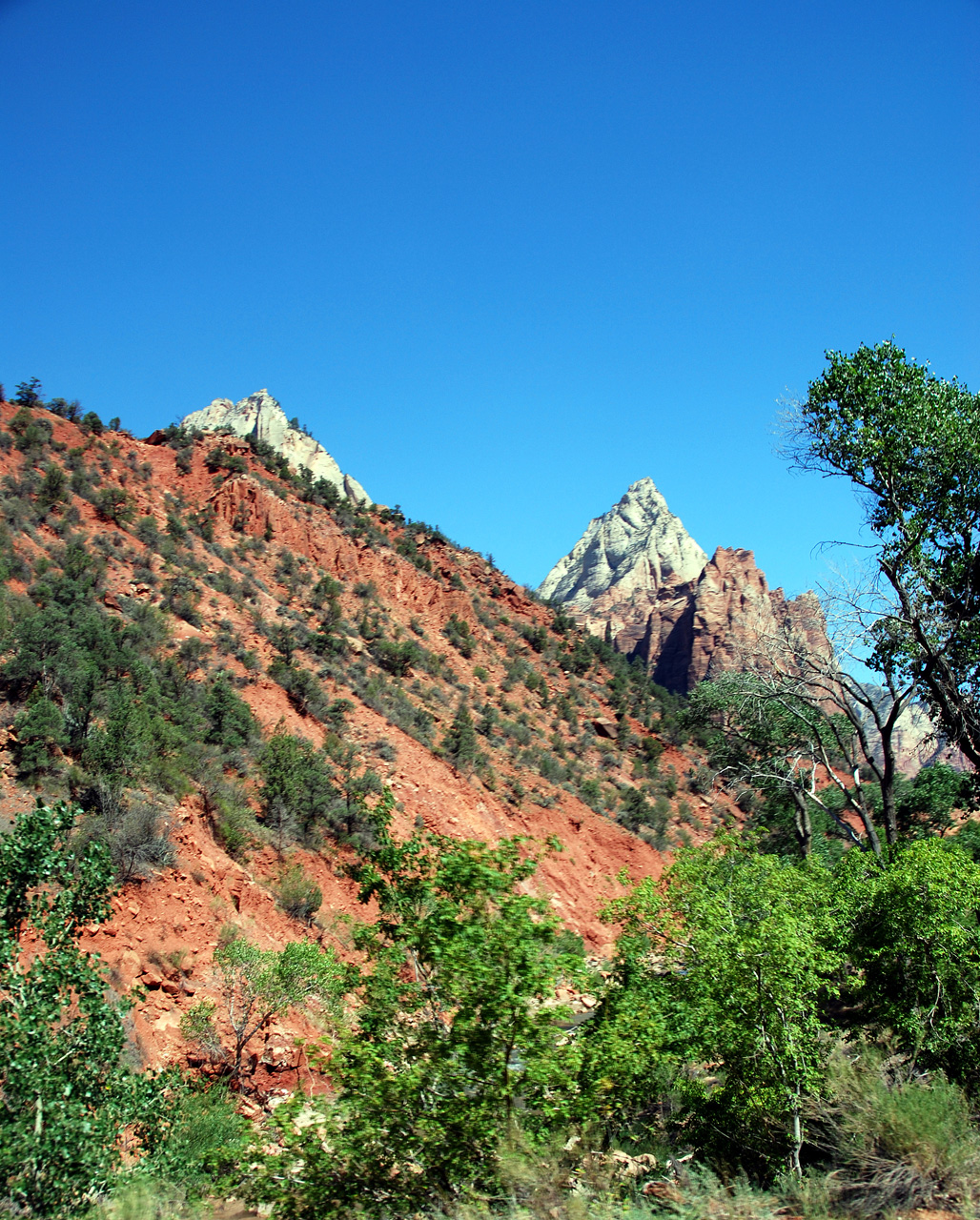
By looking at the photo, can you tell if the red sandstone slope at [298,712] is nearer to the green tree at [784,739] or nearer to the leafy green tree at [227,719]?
the leafy green tree at [227,719]

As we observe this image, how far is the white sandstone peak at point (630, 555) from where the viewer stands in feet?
435

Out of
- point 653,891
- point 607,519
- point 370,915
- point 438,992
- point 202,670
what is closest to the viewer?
point 438,992

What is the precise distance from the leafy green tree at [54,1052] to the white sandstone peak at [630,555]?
4507 inches

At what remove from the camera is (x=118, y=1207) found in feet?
23.5

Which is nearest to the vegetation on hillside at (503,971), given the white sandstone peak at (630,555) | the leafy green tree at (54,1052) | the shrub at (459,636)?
the leafy green tree at (54,1052)

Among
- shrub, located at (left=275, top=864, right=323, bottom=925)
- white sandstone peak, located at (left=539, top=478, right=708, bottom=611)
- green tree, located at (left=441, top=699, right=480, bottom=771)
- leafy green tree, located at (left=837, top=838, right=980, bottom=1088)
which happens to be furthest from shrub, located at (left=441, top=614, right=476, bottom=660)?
white sandstone peak, located at (left=539, top=478, right=708, bottom=611)

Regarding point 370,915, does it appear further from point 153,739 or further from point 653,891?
point 653,891

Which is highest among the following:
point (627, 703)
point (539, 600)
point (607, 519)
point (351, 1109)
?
point (607, 519)

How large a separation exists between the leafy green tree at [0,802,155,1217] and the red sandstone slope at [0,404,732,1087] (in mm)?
4994

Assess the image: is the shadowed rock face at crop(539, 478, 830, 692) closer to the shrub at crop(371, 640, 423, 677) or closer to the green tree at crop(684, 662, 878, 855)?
the shrub at crop(371, 640, 423, 677)

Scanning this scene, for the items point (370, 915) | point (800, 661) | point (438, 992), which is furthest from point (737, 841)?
point (370, 915)

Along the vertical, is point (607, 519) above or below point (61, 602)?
above

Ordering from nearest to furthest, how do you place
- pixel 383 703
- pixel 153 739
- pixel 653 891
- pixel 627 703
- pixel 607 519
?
1. pixel 653 891
2. pixel 153 739
3. pixel 383 703
4. pixel 627 703
5. pixel 607 519

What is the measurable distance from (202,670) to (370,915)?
357 inches
